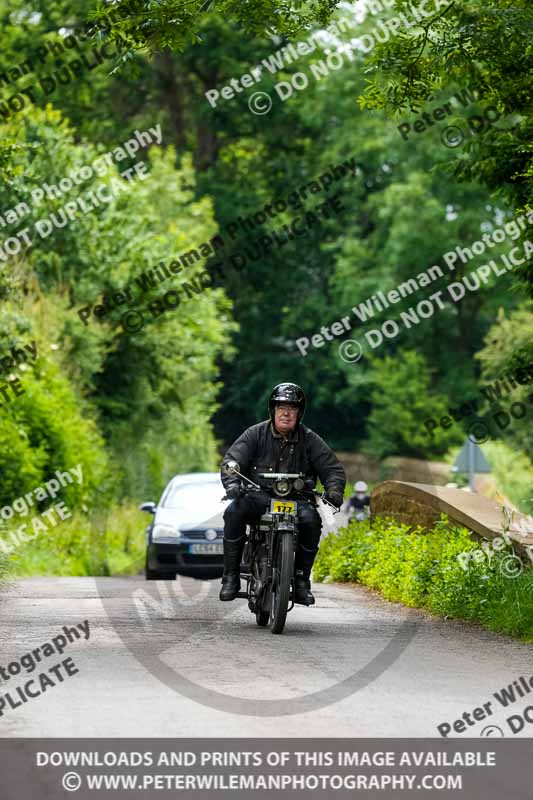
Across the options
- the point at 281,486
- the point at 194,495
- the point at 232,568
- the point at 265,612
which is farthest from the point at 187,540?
the point at 281,486

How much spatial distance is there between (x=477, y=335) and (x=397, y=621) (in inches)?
1998

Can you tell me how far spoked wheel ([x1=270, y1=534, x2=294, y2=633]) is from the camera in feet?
38.8

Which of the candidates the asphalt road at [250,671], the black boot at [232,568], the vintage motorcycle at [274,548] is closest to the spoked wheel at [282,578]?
the vintage motorcycle at [274,548]

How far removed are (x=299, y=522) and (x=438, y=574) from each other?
3258 mm

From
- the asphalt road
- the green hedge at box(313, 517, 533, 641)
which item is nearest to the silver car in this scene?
the green hedge at box(313, 517, 533, 641)

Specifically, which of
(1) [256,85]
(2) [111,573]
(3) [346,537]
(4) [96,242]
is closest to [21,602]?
(3) [346,537]

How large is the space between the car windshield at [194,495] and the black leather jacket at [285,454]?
29.9ft

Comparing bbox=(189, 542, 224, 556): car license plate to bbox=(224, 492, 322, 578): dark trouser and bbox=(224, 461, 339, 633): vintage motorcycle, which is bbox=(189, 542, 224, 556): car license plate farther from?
bbox=(224, 492, 322, 578): dark trouser

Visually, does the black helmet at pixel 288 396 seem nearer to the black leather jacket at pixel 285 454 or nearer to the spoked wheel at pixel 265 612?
the black leather jacket at pixel 285 454

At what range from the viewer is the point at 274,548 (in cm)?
1221

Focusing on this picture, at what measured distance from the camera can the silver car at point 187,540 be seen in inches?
827

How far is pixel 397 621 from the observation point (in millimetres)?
13844

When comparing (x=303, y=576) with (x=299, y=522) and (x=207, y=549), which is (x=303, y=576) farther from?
(x=207, y=549)
